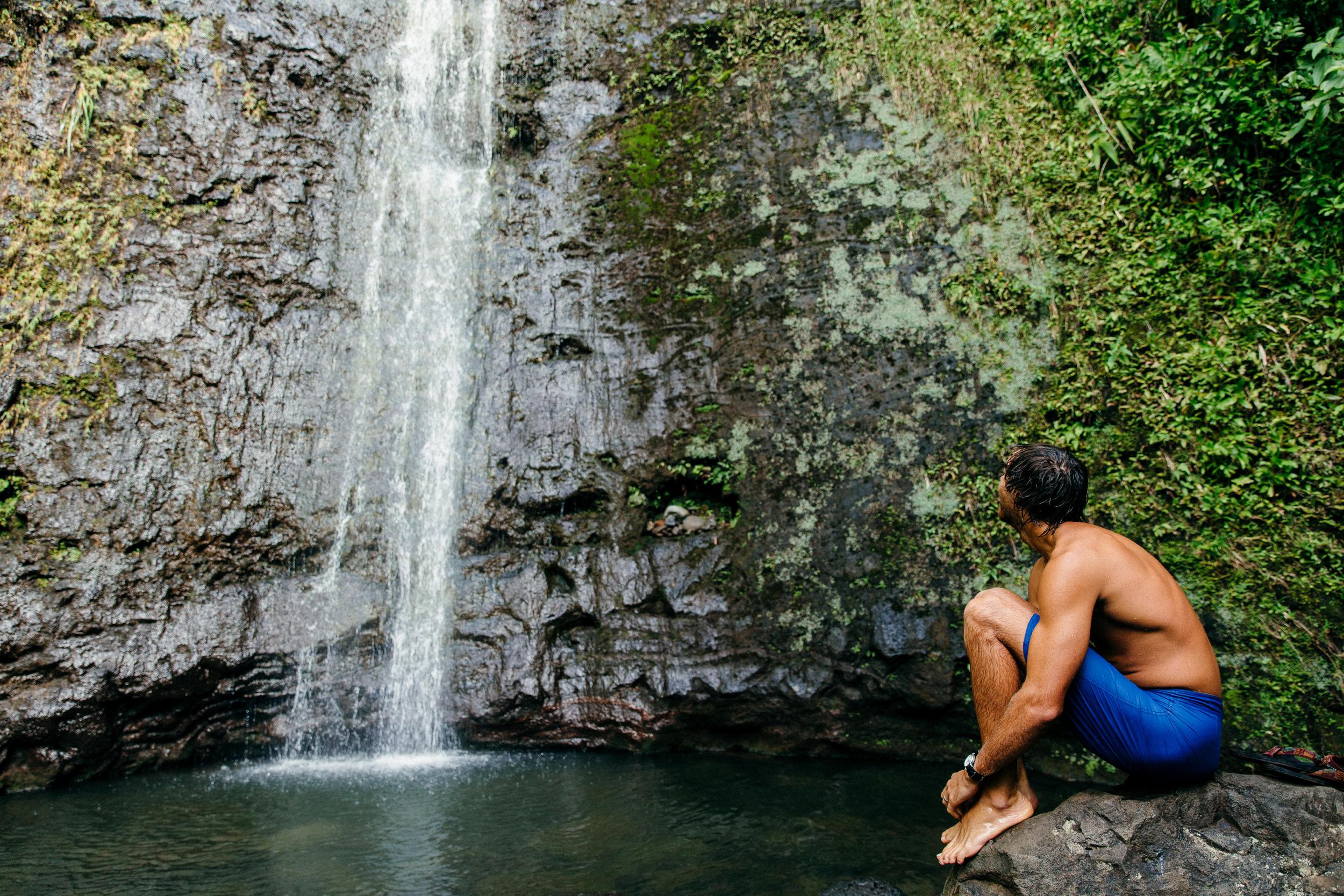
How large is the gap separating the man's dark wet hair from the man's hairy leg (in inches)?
10.4

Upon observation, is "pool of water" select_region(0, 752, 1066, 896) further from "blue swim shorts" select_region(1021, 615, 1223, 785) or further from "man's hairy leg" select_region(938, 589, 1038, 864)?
"blue swim shorts" select_region(1021, 615, 1223, 785)

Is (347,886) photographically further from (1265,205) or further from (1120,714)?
(1265,205)

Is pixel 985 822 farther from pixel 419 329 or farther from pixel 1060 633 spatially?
pixel 419 329

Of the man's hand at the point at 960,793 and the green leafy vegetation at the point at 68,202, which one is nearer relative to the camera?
the man's hand at the point at 960,793

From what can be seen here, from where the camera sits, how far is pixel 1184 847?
1945 millimetres

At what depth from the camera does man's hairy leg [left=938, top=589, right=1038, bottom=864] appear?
7.15 feet

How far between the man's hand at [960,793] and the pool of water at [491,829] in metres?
0.80

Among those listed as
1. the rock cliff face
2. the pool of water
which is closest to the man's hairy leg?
the pool of water

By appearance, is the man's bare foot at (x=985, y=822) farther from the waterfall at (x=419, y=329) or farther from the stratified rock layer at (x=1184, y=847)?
the waterfall at (x=419, y=329)

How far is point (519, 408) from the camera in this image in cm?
595

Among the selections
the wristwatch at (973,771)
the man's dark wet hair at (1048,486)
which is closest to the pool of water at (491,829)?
the wristwatch at (973,771)

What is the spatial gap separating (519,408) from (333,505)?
158 cm

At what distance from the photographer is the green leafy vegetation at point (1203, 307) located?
389 centimetres

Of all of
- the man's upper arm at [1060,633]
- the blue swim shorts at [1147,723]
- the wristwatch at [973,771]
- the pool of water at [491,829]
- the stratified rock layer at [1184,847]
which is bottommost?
the pool of water at [491,829]
